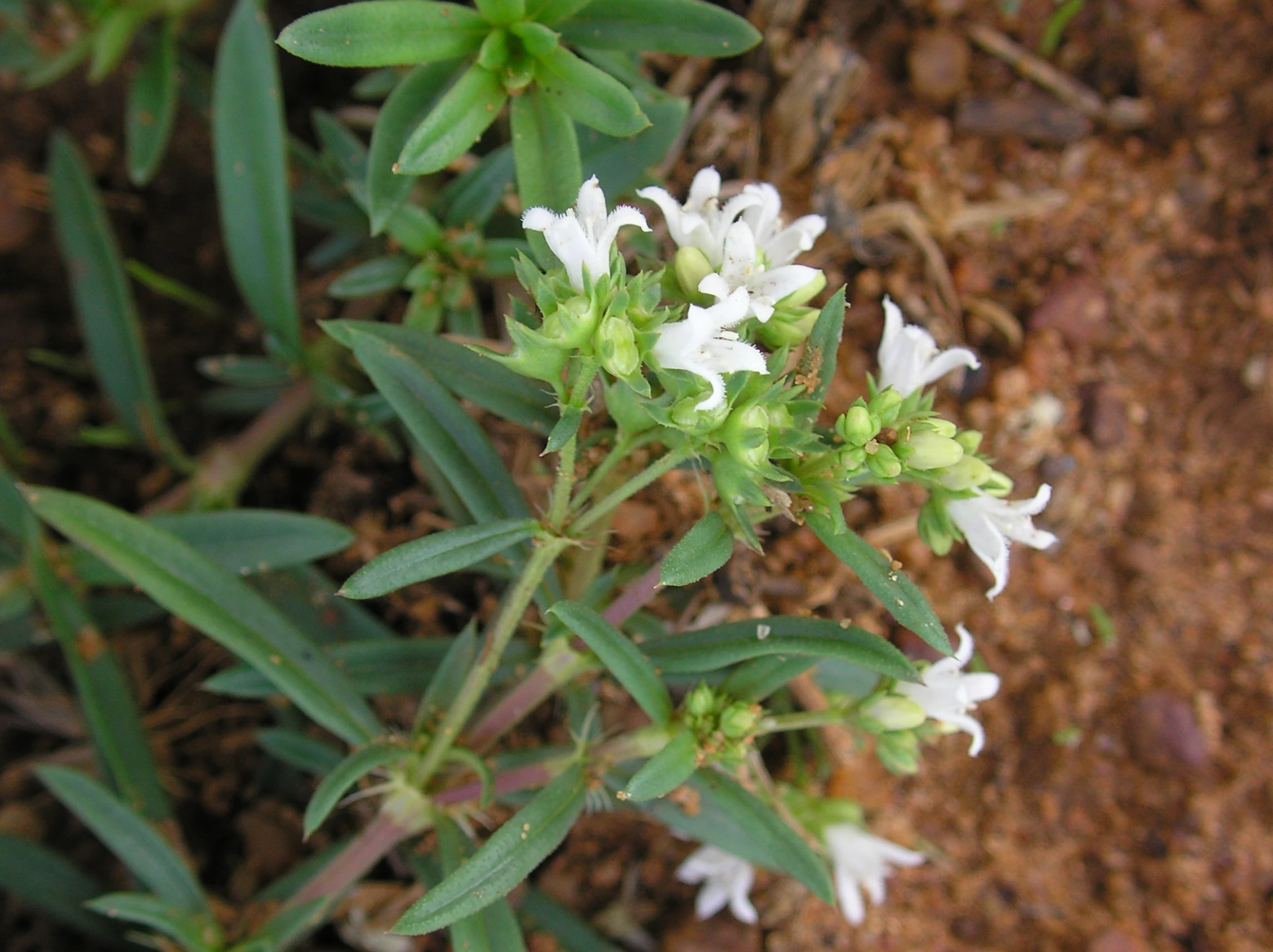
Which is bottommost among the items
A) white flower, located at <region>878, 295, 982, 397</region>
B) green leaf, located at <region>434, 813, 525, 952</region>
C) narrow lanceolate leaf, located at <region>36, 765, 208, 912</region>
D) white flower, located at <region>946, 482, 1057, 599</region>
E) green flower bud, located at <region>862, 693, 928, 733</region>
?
narrow lanceolate leaf, located at <region>36, 765, 208, 912</region>

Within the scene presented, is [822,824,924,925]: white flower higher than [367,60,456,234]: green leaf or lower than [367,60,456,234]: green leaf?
lower

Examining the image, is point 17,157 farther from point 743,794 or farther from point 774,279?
point 743,794

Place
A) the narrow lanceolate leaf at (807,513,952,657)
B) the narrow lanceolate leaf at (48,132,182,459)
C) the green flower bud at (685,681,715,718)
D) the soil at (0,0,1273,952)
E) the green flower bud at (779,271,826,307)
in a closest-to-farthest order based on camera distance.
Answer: the narrow lanceolate leaf at (807,513,952,657) → the green flower bud at (779,271,826,307) → the green flower bud at (685,681,715,718) → the soil at (0,0,1273,952) → the narrow lanceolate leaf at (48,132,182,459)

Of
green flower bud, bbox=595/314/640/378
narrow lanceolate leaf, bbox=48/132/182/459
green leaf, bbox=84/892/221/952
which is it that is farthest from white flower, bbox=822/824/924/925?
narrow lanceolate leaf, bbox=48/132/182/459

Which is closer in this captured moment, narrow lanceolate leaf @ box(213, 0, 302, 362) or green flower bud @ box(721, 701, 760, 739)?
green flower bud @ box(721, 701, 760, 739)

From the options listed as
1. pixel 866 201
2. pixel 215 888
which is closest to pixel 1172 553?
pixel 866 201

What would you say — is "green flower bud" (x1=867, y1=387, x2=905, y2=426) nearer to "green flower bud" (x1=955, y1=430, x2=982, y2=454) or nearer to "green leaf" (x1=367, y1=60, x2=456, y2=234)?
"green flower bud" (x1=955, y1=430, x2=982, y2=454)
